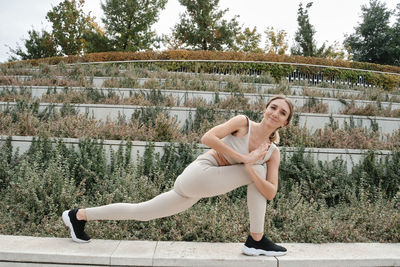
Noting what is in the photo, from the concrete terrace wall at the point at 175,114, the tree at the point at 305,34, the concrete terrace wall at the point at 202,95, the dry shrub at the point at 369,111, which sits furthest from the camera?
the tree at the point at 305,34

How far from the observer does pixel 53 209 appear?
3.25m

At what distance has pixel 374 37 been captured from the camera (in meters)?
31.8

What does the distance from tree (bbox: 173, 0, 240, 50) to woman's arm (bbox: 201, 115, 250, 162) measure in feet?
72.9

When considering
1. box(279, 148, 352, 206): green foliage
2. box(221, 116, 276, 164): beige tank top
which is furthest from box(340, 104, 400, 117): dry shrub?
box(221, 116, 276, 164): beige tank top

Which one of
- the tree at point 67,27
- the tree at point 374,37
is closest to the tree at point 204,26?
the tree at point 67,27

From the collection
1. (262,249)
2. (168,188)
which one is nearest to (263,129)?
(262,249)

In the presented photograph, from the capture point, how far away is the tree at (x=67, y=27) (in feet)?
80.7

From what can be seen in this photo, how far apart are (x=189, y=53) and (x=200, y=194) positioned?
463 inches

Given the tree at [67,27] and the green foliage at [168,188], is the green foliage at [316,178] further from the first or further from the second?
the tree at [67,27]

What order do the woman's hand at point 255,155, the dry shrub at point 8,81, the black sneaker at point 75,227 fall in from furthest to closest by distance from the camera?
1. the dry shrub at point 8,81
2. the black sneaker at point 75,227
3. the woman's hand at point 255,155

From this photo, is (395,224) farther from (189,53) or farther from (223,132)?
(189,53)

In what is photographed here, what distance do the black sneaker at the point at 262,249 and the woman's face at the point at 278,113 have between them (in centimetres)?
97

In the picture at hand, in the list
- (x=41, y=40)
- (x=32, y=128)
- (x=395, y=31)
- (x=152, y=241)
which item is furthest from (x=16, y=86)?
(x=395, y=31)

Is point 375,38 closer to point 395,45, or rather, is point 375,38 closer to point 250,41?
point 395,45
